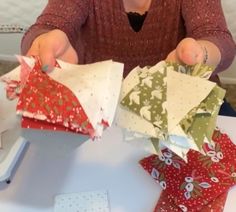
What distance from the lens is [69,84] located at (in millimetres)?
508

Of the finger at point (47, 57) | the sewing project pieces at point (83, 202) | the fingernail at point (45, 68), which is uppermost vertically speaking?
the finger at point (47, 57)

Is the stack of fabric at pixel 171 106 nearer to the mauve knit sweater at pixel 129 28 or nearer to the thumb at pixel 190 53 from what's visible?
the thumb at pixel 190 53

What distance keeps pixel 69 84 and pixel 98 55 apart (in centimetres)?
42

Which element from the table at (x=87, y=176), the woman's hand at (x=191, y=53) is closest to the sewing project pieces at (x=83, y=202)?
the table at (x=87, y=176)

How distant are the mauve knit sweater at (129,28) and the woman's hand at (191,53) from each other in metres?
0.06

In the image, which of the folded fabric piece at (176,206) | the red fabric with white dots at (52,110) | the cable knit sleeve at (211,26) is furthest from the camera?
the cable knit sleeve at (211,26)

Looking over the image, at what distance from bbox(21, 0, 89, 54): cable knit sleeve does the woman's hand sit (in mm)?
271

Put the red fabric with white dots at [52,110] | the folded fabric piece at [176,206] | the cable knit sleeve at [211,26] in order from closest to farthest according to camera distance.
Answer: the red fabric with white dots at [52,110] < the folded fabric piece at [176,206] < the cable knit sleeve at [211,26]

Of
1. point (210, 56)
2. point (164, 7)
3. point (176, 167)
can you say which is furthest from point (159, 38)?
point (176, 167)

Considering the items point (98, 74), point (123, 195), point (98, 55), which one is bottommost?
point (123, 195)

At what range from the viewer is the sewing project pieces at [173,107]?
1.69 feet

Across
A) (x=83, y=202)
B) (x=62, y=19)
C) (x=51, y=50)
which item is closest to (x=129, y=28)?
(x=62, y=19)

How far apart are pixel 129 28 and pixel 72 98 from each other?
401mm

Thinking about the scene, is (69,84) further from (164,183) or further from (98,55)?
(98,55)
